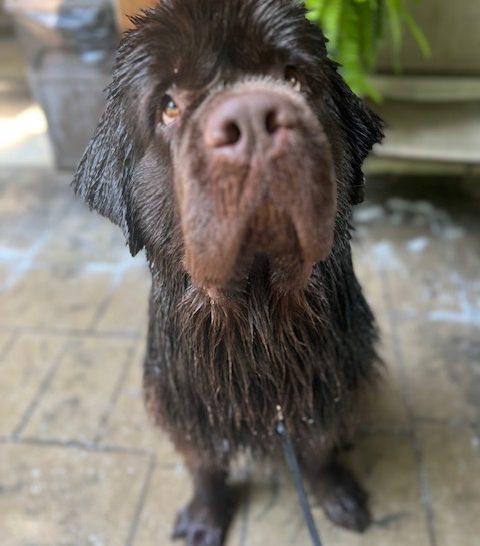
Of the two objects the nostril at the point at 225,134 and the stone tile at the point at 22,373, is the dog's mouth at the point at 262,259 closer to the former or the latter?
the nostril at the point at 225,134

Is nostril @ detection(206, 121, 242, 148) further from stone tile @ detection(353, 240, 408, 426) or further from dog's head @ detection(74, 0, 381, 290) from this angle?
stone tile @ detection(353, 240, 408, 426)

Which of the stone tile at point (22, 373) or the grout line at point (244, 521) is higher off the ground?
the stone tile at point (22, 373)

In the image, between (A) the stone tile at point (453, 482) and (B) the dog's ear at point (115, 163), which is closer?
(B) the dog's ear at point (115, 163)

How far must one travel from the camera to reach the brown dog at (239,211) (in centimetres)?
94

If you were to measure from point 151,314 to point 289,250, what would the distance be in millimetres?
636

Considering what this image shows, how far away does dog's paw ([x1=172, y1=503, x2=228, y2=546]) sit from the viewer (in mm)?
1838

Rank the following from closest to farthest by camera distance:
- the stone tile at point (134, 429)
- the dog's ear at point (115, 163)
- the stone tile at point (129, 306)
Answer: the dog's ear at point (115, 163) → the stone tile at point (134, 429) → the stone tile at point (129, 306)

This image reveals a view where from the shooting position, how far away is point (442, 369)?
7.66 ft

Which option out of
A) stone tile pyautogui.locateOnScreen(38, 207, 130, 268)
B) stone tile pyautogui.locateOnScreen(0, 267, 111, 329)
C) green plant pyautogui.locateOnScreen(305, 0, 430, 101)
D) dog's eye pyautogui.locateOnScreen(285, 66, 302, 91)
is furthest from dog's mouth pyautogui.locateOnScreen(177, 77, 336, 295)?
stone tile pyautogui.locateOnScreen(38, 207, 130, 268)

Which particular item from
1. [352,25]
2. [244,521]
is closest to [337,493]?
[244,521]

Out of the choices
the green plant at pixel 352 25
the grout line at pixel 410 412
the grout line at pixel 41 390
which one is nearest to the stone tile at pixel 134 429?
the grout line at pixel 41 390

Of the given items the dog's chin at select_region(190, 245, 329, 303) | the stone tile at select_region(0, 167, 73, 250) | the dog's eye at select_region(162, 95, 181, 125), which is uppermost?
the dog's eye at select_region(162, 95, 181, 125)

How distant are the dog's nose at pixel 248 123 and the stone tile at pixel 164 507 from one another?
147cm

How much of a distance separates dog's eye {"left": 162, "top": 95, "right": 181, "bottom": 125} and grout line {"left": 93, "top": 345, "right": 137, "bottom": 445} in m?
1.47
